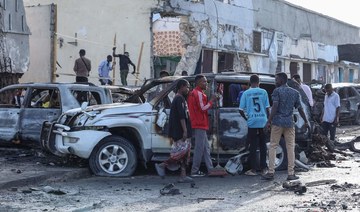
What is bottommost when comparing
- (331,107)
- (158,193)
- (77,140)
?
(158,193)

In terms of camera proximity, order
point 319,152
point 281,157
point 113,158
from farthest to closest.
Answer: point 319,152 < point 281,157 < point 113,158

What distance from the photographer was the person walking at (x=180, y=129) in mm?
9141

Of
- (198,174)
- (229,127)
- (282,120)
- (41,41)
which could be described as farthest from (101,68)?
(282,120)

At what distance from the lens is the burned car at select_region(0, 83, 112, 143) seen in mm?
11594

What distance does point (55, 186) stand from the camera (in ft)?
29.7

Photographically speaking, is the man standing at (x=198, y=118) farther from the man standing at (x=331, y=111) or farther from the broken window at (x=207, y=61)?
the broken window at (x=207, y=61)

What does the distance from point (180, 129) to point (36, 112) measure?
379cm

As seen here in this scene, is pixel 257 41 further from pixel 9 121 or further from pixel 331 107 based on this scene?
pixel 9 121

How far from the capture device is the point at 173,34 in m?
23.5

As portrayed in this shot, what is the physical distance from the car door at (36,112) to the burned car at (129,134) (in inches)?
47.5

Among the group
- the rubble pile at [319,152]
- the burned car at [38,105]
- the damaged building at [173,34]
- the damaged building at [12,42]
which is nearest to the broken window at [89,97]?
the burned car at [38,105]

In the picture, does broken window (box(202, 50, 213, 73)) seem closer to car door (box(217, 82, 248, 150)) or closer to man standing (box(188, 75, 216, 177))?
car door (box(217, 82, 248, 150))

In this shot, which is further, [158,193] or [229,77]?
[229,77]

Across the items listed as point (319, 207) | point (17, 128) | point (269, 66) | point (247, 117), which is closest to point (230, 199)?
point (319, 207)
